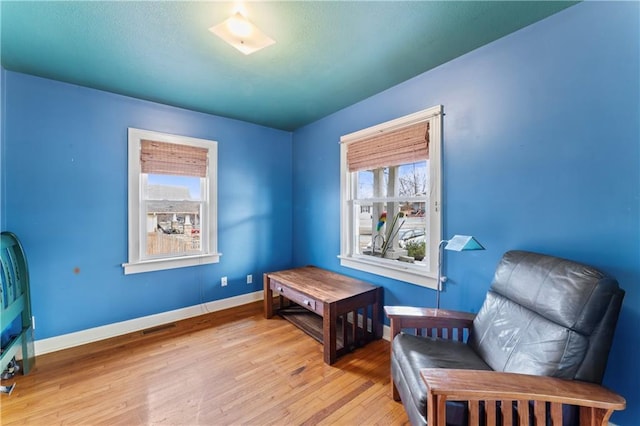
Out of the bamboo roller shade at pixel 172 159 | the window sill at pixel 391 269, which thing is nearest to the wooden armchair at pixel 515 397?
the window sill at pixel 391 269

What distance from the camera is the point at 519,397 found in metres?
1.02

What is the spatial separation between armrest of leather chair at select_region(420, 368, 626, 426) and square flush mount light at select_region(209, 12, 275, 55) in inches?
81.9

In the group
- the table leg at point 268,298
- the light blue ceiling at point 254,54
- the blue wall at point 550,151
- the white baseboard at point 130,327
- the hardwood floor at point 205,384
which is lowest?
the hardwood floor at point 205,384

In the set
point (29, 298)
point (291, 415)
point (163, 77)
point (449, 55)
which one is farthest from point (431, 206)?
point (29, 298)

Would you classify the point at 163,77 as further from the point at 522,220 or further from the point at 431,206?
the point at 522,220

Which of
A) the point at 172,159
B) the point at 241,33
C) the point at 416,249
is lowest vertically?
the point at 416,249

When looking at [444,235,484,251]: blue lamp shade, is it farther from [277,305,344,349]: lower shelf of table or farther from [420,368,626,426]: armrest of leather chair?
[277,305,344,349]: lower shelf of table

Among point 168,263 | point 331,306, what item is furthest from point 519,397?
point 168,263

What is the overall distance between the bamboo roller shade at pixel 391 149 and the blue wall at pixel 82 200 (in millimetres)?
1713

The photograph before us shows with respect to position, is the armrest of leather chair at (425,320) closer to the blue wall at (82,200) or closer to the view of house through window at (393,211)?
the view of house through window at (393,211)

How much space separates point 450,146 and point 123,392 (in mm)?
3087

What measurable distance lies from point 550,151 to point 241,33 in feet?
6.82

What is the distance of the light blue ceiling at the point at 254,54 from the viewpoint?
60.5 inches

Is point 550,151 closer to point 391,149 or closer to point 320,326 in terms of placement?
point 391,149
